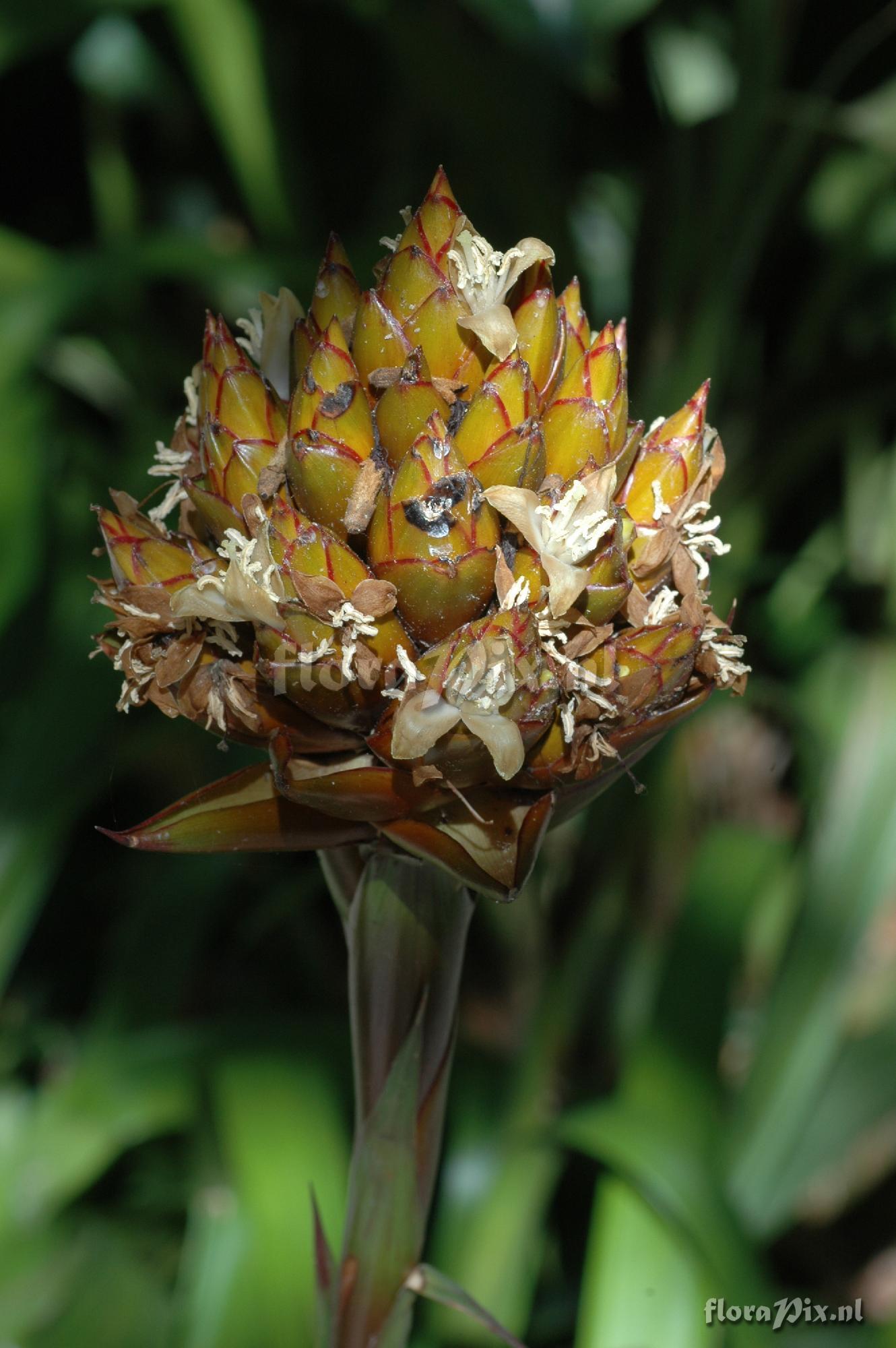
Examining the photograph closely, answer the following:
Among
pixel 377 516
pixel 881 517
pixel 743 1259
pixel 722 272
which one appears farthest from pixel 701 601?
pixel 881 517

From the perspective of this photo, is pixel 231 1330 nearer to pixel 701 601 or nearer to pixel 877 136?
pixel 701 601

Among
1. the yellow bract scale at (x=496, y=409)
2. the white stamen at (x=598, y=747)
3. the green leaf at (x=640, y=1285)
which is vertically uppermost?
the yellow bract scale at (x=496, y=409)

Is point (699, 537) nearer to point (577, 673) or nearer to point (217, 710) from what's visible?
point (577, 673)

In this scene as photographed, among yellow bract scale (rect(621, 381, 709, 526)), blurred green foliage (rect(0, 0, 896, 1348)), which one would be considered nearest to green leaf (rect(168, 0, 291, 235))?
blurred green foliage (rect(0, 0, 896, 1348))

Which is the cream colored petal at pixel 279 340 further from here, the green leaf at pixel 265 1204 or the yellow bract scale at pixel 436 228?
the green leaf at pixel 265 1204

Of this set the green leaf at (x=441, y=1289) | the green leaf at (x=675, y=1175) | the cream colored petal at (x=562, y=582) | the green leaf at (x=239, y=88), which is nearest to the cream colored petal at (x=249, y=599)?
the cream colored petal at (x=562, y=582)

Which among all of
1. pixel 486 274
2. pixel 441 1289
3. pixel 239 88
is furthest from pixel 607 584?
pixel 239 88
